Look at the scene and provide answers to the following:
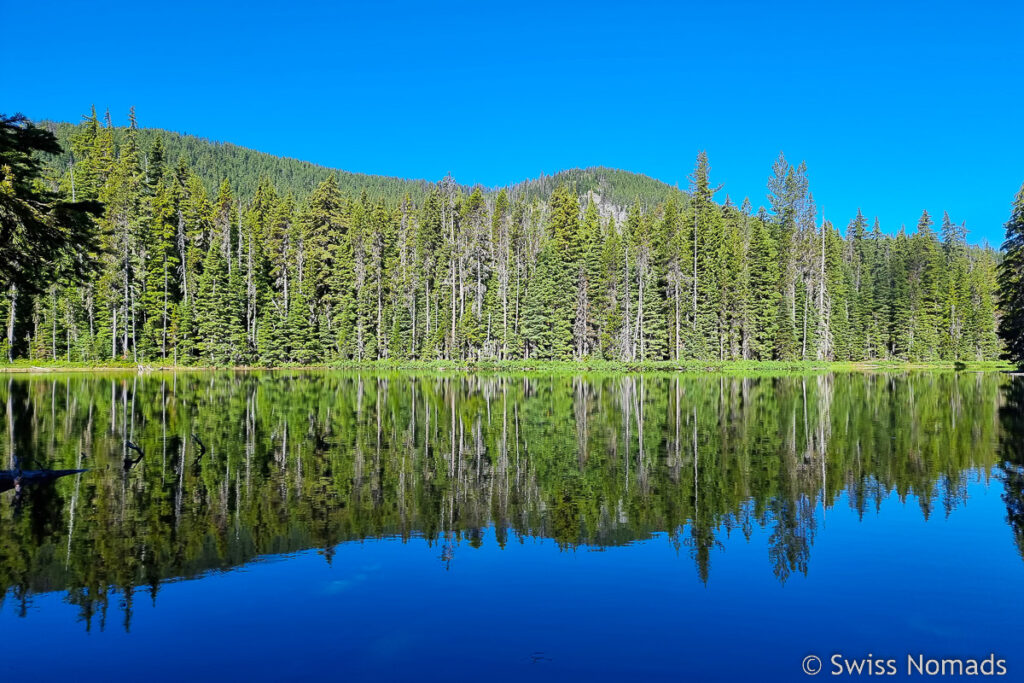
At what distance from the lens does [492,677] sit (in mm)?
7914

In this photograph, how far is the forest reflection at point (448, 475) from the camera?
12.8 meters

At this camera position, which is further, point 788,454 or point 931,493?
point 788,454

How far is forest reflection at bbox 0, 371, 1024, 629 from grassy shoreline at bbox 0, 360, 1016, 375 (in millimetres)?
36785

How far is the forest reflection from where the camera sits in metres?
12.8

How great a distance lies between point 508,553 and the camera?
498 inches

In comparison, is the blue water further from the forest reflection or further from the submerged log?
the submerged log

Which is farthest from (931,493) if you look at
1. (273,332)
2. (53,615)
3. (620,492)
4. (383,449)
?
(273,332)

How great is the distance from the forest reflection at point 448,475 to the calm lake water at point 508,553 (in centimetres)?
9

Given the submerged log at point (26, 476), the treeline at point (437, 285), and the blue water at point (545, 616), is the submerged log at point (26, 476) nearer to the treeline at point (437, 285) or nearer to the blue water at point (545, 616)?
the blue water at point (545, 616)

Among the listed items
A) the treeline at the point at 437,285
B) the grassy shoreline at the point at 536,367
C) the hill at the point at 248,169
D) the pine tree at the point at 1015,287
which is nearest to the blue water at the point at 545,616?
the pine tree at the point at 1015,287

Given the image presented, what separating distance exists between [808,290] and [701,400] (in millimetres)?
54753

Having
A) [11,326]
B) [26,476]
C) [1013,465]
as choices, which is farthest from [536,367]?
[26,476]

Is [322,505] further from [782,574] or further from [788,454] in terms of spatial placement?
[788,454]

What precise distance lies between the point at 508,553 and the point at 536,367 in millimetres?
64849
